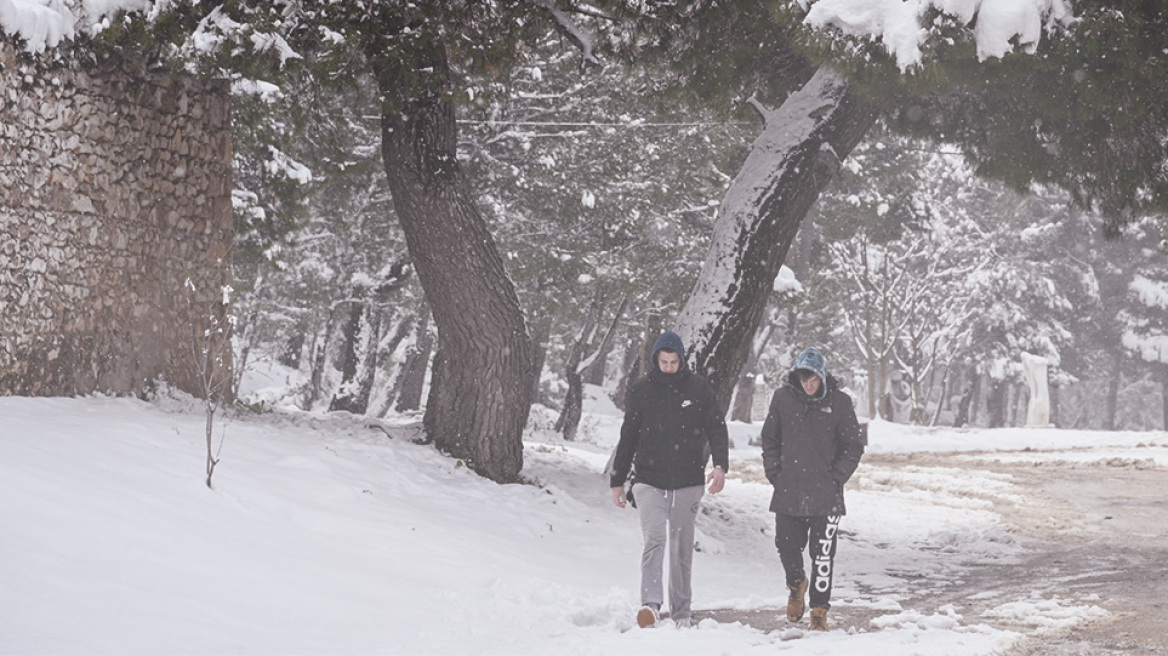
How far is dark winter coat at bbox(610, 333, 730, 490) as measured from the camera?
6.47 meters

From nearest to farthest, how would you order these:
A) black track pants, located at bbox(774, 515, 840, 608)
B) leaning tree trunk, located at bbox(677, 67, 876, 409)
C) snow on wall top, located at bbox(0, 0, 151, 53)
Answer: black track pants, located at bbox(774, 515, 840, 608), snow on wall top, located at bbox(0, 0, 151, 53), leaning tree trunk, located at bbox(677, 67, 876, 409)

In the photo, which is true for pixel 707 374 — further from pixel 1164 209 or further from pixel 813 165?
pixel 1164 209

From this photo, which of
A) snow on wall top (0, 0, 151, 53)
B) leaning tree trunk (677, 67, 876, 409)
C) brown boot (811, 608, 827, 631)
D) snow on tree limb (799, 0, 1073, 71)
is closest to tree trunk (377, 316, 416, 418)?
leaning tree trunk (677, 67, 876, 409)

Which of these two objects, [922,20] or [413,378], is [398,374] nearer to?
[413,378]

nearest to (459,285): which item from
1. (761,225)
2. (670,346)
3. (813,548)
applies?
(761,225)

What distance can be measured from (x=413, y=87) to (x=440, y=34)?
0.57 m

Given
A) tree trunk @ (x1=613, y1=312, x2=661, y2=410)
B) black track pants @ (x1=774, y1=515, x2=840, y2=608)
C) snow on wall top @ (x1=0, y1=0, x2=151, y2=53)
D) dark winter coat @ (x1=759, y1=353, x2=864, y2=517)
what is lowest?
black track pants @ (x1=774, y1=515, x2=840, y2=608)

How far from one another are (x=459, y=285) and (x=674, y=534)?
4.42 meters

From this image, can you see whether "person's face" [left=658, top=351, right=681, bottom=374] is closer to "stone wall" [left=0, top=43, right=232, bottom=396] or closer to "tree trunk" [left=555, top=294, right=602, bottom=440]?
"stone wall" [left=0, top=43, right=232, bottom=396]

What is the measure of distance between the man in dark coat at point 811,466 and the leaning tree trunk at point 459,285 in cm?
404

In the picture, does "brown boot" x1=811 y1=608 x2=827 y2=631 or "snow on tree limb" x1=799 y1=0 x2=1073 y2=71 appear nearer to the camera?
"brown boot" x1=811 y1=608 x2=827 y2=631

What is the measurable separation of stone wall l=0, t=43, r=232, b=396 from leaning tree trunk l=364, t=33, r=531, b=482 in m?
1.95

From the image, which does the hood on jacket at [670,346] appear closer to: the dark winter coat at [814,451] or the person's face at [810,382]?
the dark winter coat at [814,451]

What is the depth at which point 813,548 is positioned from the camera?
676 cm
